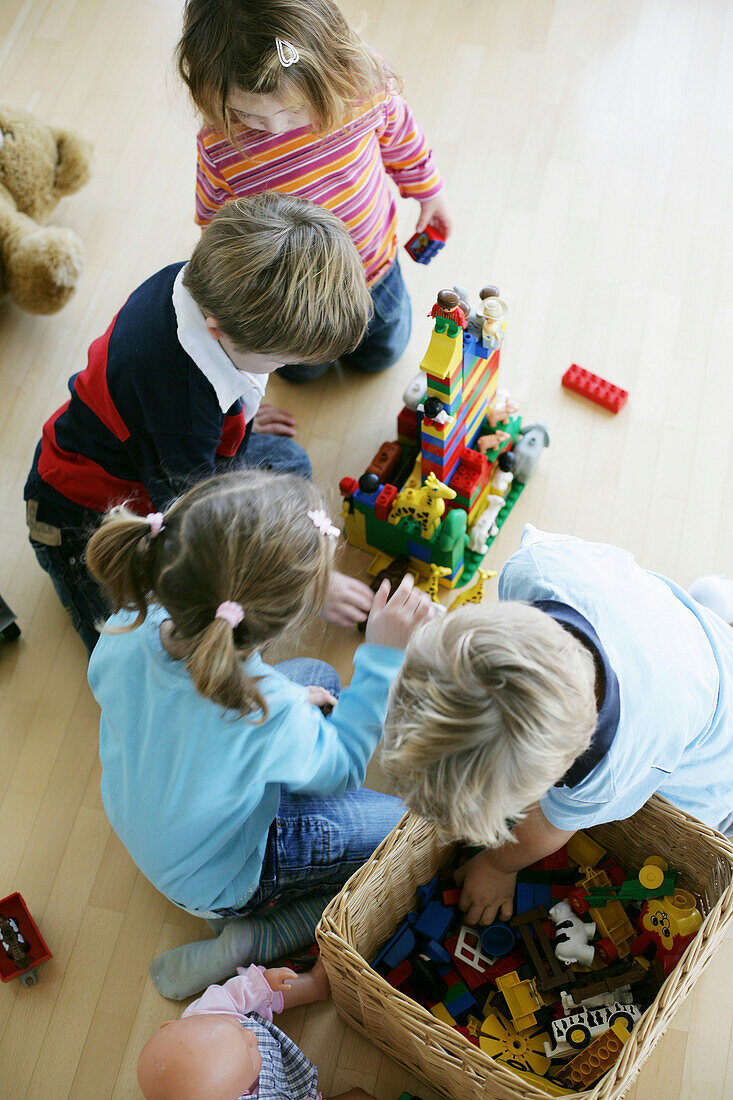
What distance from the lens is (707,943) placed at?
892 mm

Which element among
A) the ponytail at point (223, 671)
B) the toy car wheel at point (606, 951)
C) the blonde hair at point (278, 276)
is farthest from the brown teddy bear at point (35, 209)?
the toy car wheel at point (606, 951)

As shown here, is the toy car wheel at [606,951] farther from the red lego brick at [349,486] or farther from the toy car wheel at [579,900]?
the red lego brick at [349,486]

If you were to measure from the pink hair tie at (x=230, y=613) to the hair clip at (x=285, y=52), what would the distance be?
62 centimetres

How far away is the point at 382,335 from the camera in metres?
1.50

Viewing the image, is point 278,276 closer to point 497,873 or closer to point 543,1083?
point 497,873

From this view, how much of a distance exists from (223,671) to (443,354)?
53 cm

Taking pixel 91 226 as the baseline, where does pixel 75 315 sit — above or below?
below

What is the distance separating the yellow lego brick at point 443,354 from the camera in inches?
44.9

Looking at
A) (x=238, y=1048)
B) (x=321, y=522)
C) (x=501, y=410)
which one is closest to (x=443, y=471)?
(x=501, y=410)

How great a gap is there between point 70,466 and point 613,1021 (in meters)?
0.95

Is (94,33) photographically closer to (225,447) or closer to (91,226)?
(91,226)

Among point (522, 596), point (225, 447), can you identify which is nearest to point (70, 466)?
point (225, 447)

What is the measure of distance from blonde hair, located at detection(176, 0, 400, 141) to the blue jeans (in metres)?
0.38

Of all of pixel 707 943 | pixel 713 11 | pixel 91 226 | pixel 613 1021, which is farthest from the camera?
pixel 713 11
